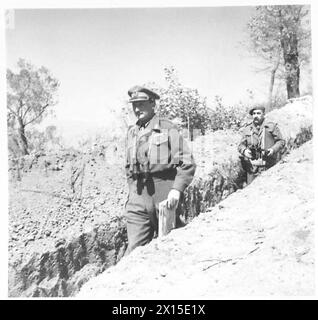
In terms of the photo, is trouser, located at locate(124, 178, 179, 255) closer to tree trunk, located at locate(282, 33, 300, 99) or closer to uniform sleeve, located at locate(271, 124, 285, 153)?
uniform sleeve, located at locate(271, 124, 285, 153)

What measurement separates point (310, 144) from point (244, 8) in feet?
5.30

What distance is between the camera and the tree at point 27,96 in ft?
19.0

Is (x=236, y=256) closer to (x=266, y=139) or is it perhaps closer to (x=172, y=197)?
(x=172, y=197)

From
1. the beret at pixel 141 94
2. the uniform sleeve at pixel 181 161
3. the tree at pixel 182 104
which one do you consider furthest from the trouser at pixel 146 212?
the beret at pixel 141 94

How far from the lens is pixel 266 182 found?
586 centimetres

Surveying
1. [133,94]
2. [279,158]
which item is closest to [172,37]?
[133,94]

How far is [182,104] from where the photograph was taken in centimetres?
595

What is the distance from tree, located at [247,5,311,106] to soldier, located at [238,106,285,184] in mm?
380

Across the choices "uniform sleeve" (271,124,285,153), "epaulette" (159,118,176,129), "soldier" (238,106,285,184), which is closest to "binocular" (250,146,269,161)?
"soldier" (238,106,285,184)

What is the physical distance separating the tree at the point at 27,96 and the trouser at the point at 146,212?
1.32 metres

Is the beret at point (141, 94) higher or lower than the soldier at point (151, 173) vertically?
higher

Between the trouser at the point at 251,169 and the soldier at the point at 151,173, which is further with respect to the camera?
the trouser at the point at 251,169

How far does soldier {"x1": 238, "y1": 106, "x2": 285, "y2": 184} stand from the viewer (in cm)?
599

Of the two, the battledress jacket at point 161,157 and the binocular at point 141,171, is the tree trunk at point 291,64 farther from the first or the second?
the binocular at point 141,171
